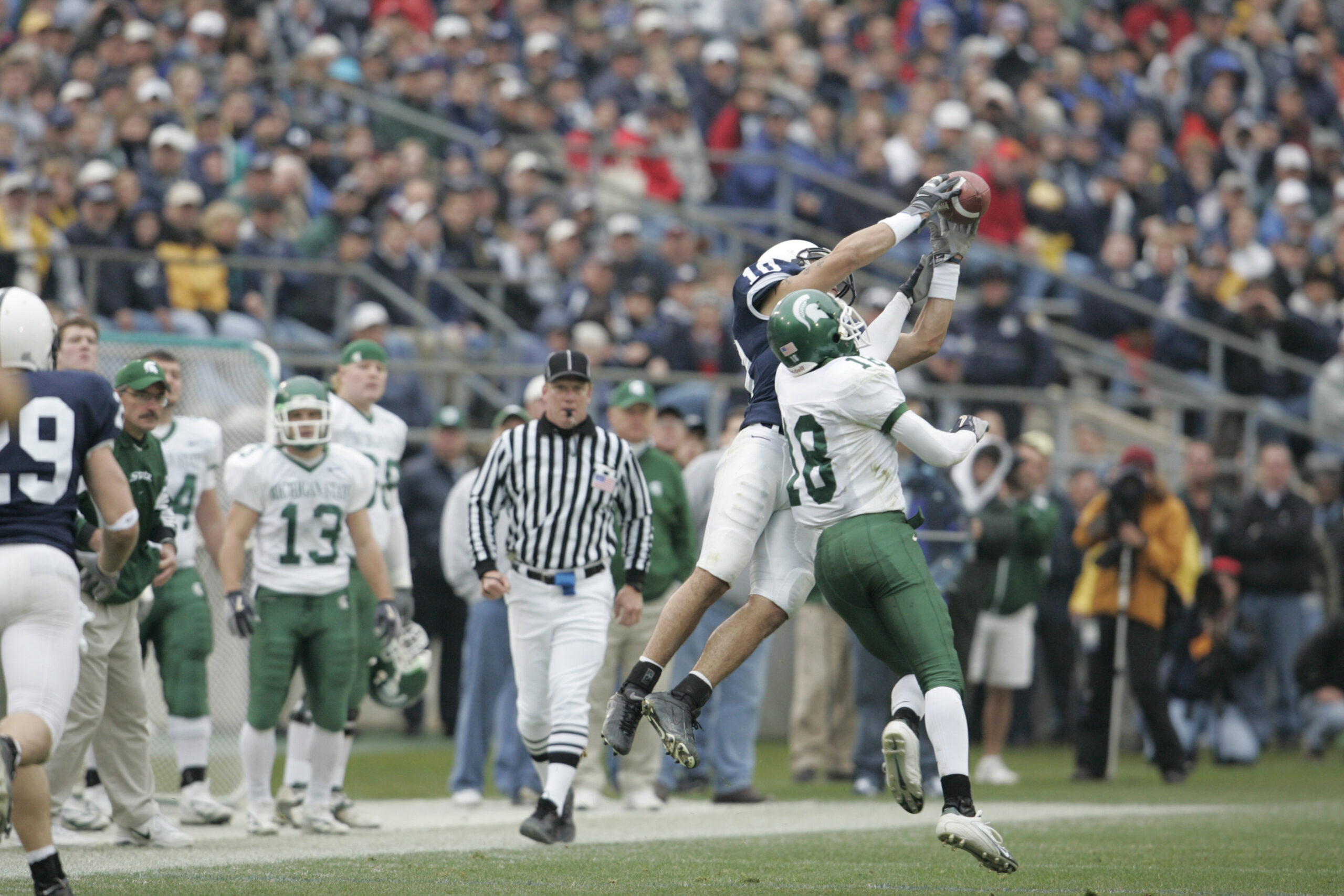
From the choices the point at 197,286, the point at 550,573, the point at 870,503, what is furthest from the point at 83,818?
the point at 197,286

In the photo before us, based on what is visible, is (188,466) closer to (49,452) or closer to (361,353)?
(361,353)

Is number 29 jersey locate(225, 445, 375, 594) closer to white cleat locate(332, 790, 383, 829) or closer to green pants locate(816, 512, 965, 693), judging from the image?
white cleat locate(332, 790, 383, 829)

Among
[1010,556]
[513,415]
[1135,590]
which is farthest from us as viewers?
[1135,590]

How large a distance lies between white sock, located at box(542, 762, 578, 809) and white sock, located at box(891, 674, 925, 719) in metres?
1.65

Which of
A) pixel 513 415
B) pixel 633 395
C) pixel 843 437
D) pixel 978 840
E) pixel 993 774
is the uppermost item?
pixel 633 395

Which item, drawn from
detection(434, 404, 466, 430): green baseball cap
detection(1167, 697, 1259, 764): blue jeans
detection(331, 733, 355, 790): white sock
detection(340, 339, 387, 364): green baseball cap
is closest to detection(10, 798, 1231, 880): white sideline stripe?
detection(331, 733, 355, 790): white sock

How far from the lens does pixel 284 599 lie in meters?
8.42

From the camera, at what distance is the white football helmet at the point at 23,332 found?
19.0 feet

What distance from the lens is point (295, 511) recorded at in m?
8.48

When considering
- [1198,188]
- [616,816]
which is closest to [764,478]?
[616,816]

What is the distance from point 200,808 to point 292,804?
0.44 meters

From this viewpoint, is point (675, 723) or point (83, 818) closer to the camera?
point (675, 723)

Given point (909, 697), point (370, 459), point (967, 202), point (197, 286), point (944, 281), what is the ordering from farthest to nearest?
point (197, 286) → point (370, 459) → point (944, 281) → point (967, 202) → point (909, 697)

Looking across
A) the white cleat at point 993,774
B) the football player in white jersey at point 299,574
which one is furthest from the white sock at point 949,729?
the white cleat at point 993,774
